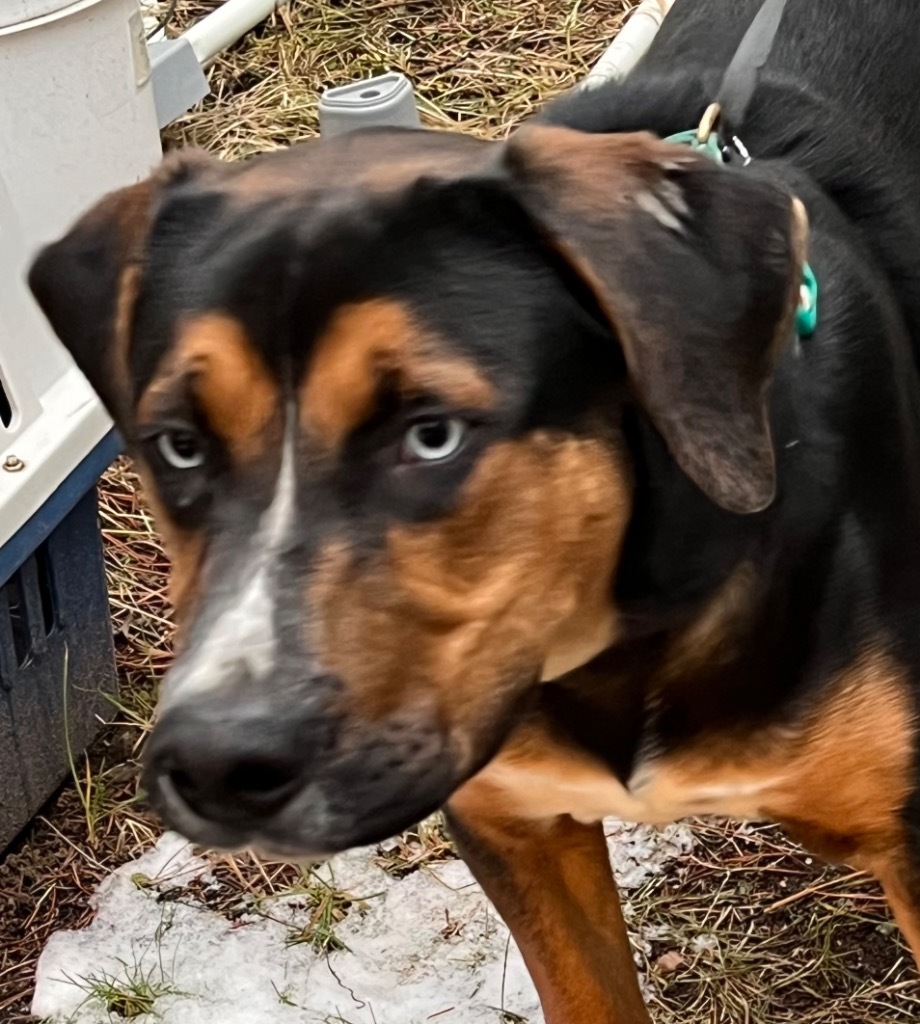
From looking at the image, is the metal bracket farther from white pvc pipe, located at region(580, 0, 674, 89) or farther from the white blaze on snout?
the white blaze on snout

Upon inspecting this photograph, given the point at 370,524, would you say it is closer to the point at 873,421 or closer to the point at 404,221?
the point at 404,221

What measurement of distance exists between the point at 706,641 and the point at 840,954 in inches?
42.0

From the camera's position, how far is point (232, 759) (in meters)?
1.47

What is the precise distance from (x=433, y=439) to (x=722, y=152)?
29.6 inches

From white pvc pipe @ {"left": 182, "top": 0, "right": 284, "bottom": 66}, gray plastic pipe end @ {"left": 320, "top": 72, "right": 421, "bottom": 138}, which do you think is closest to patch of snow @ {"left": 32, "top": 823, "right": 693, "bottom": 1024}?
gray plastic pipe end @ {"left": 320, "top": 72, "right": 421, "bottom": 138}

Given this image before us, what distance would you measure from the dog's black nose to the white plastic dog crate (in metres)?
1.43

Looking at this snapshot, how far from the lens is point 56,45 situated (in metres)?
Answer: 3.33

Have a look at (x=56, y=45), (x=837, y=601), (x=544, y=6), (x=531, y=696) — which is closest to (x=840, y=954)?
(x=837, y=601)

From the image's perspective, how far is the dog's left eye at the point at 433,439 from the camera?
161 cm

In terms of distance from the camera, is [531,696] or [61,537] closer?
[531,696]

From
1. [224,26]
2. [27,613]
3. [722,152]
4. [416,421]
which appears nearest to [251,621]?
[416,421]

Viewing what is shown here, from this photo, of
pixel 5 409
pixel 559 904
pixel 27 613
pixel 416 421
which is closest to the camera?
pixel 416 421

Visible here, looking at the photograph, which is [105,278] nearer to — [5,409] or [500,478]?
[500,478]

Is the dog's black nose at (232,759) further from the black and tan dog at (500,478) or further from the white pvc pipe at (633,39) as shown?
the white pvc pipe at (633,39)
